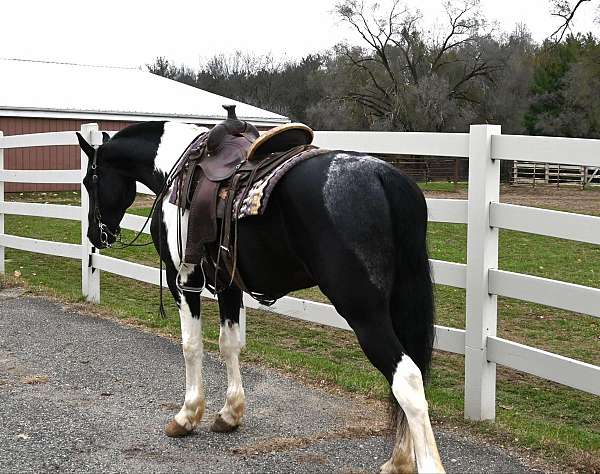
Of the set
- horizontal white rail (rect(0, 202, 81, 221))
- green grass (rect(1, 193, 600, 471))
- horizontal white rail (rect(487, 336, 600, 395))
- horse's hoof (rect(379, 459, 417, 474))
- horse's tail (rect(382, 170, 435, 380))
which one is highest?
horse's tail (rect(382, 170, 435, 380))

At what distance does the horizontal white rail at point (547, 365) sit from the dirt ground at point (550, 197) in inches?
653

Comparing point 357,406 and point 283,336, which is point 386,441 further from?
point 283,336

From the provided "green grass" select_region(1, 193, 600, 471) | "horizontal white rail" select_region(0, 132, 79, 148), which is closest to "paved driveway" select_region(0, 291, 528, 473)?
"green grass" select_region(1, 193, 600, 471)

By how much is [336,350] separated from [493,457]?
277 cm

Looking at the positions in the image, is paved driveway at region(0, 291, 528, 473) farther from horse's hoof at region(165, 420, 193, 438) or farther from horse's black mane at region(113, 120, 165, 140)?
horse's black mane at region(113, 120, 165, 140)

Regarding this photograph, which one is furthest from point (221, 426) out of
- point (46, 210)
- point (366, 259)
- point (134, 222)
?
point (46, 210)

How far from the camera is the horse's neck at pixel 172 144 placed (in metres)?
4.51

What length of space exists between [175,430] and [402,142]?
7.09 feet

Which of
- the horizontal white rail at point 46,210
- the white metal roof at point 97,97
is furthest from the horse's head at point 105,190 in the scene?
the white metal roof at point 97,97

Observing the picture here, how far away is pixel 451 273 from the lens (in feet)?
14.8

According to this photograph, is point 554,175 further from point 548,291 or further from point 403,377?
point 403,377

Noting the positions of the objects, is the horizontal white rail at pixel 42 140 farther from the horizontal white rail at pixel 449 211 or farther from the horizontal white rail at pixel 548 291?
the horizontal white rail at pixel 548 291

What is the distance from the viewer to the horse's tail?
3258 mm

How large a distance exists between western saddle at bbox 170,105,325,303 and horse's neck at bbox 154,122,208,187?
12.1 inches
